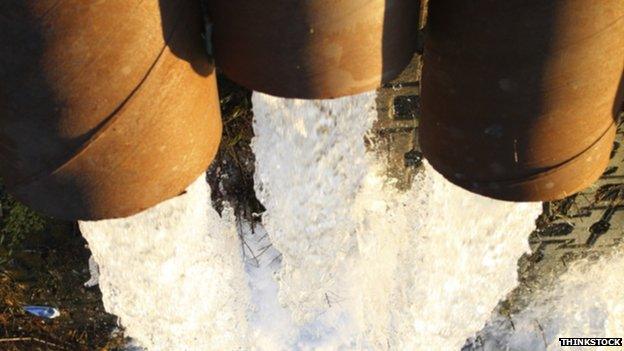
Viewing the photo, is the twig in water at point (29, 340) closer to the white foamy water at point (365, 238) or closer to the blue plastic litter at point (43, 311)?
the blue plastic litter at point (43, 311)

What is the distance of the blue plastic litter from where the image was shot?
2.93 meters

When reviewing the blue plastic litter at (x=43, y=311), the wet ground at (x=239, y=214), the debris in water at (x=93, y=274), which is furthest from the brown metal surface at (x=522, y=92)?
the blue plastic litter at (x=43, y=311)

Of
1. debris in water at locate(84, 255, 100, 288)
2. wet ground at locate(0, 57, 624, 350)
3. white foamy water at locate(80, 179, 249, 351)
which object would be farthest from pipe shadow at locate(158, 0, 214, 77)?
debris in water at locate(84, 255, 100, 288)

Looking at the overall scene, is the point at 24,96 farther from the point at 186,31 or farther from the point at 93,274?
the point at 93,274

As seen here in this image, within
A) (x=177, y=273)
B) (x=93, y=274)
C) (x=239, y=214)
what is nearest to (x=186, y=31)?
(x=177, y=273)

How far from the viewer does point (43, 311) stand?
294 centimetres

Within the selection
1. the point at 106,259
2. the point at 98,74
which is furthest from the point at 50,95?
the point at 106,259

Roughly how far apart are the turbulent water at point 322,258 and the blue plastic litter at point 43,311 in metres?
0.53

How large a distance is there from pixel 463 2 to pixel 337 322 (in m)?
2.16

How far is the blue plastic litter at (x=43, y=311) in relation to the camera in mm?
2934

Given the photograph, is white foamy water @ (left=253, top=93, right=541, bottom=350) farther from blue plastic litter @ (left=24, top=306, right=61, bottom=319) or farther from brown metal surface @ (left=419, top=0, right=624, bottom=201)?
blue plastic litter @ (left=24, top=306, right=61, bottom=319)

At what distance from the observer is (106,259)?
2061mm

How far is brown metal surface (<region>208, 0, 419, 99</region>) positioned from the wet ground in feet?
2.88

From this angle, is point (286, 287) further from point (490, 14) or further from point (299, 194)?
point (490, 14)
